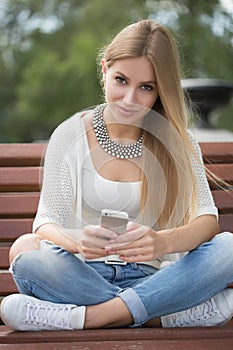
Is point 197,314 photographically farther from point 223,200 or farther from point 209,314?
point 223,200

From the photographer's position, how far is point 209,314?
2.61 m

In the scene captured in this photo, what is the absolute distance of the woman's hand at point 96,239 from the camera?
7.78ft

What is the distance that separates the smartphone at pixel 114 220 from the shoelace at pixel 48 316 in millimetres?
308

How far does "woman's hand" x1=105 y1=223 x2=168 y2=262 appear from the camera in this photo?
94.1 inches

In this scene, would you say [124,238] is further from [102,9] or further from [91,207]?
[102,9]

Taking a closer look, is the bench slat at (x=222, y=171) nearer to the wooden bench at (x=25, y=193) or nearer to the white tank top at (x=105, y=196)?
the wooden bench at (x=25, y=193)

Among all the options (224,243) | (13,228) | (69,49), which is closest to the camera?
(224,243)

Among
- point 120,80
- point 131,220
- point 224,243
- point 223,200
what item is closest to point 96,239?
point 131,220

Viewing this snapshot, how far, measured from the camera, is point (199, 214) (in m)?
2.67

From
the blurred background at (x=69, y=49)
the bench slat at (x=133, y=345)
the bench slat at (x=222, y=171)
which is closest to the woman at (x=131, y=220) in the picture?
the bench slat at (x=133, y=345)

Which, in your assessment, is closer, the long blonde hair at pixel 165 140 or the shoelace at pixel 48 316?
the shoelace at pixel 48 316

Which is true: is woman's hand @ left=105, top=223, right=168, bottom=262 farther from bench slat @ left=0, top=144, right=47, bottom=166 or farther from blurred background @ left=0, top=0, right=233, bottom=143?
blurred background @ left=0, top=0, right=233, bottom=143

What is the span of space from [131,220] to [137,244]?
0.54ft

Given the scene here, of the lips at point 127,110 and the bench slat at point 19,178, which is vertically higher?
the lips at point 127,110
